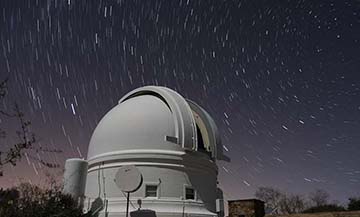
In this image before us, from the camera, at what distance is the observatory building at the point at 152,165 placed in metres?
11.5

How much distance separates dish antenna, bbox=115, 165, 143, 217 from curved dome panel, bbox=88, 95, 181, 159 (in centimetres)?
127

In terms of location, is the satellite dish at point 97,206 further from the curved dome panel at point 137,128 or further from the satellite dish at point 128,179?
the curved dome panel at point 137,128

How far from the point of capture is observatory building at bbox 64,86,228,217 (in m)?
11.5

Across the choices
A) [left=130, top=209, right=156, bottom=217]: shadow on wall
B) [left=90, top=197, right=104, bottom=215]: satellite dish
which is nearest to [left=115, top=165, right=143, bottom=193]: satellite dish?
[left=130, top=209, right=156, bottom=217]: shadow on wall

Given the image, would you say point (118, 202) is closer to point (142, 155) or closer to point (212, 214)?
point (142, 155)

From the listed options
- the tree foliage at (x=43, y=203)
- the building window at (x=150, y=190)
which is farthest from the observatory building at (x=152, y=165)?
the tree foliage at (x=43, y=203)

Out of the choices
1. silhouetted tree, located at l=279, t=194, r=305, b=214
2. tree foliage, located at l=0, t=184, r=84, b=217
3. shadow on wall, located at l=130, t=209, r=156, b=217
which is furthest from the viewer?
silhouetted tree, located at l=279, t=194, r=305, b=214

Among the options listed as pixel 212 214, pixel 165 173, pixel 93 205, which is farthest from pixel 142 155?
pixel 212 214

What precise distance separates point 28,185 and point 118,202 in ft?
10.5

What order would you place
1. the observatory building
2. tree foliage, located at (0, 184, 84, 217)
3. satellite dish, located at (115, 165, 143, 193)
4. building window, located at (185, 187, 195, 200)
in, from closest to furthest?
tree foliage, located at (0, 184, 84, 217)
satellite dish, located at (115, 165, 143, 193)
the observatory building
building window, located at (185, 187, 195, 200)

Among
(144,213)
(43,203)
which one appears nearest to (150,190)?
(144,213)

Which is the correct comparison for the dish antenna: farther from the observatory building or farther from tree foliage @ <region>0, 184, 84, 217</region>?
tree foliage @ <region>0, 184, 84, 217</region>

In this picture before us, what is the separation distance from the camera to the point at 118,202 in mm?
11555

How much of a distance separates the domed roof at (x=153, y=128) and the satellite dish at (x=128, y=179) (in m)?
1.24
